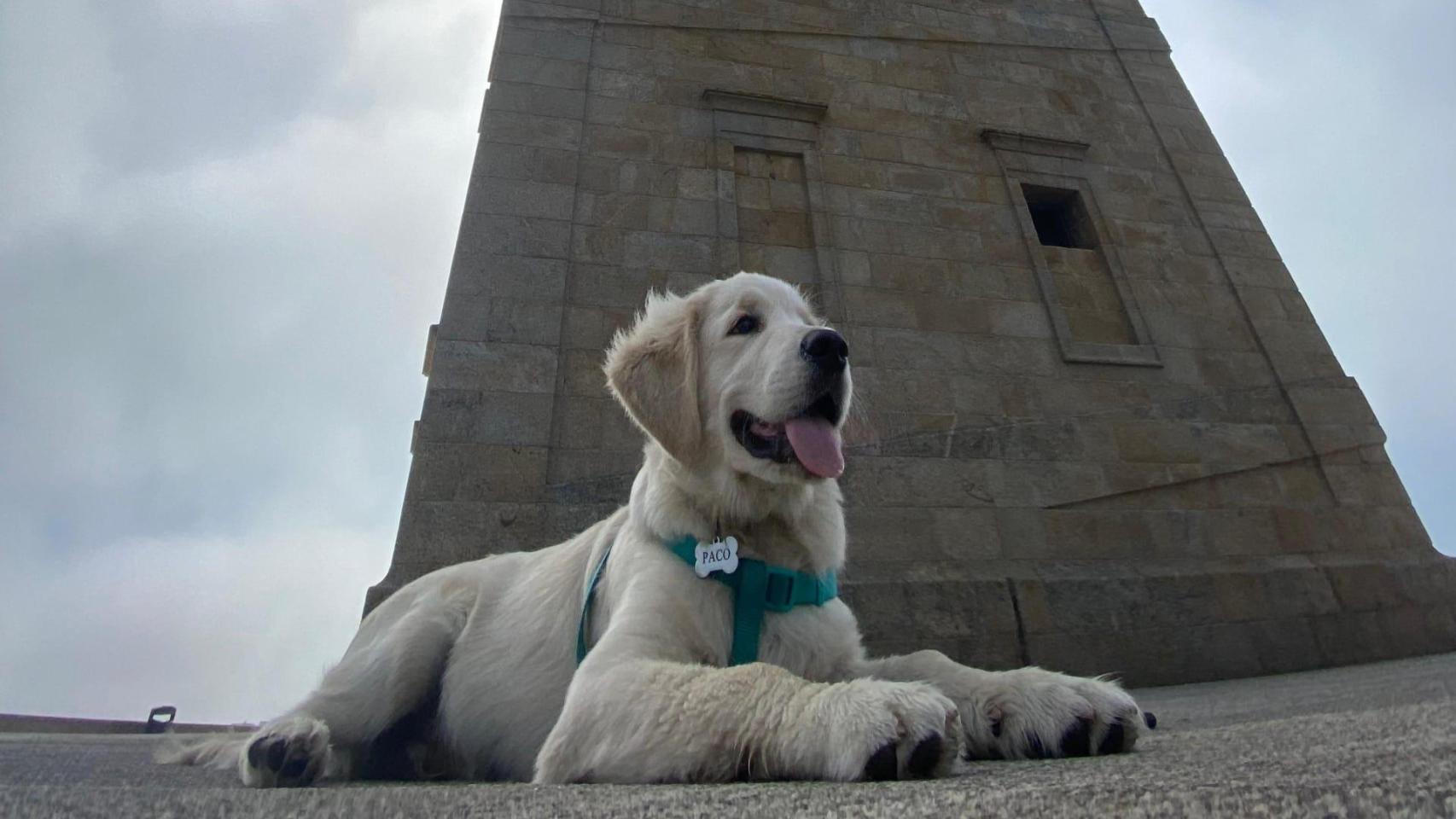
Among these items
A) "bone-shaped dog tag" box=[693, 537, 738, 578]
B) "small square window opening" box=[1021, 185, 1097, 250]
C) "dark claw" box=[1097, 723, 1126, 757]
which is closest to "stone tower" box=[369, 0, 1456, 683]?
"small square window opening" box=[1021, 185, 1097, 250]

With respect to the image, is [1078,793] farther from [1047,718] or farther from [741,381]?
[741,381]

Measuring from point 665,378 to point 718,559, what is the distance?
2.98 ft

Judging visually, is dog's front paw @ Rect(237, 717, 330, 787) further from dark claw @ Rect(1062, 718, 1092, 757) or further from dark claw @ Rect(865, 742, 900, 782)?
dark claw @ Rect(1062, 718, 1092, 757)

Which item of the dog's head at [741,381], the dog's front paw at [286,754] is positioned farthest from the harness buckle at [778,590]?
the dog's front paw at [286,754]

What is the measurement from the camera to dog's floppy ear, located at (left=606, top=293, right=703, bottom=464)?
2.64 meters

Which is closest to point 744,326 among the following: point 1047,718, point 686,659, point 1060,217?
point 686,659

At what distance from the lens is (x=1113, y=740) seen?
1.62 metres

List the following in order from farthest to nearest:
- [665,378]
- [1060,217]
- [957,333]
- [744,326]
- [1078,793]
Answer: [1060,217], [957,333], [744,326], [665,378], [1078,793]

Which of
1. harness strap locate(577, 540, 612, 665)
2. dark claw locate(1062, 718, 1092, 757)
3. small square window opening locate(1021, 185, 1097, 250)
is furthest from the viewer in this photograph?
small square window opening locate(1021, 185, 1097, 250)

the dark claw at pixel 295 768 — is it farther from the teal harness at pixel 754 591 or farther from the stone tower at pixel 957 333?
the stone tower at pixel 957 333

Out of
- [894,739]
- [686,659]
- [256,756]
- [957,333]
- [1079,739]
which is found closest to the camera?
[894,739]

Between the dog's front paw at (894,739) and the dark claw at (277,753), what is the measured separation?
72.9 inches

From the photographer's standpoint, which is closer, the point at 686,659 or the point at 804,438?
the point at 686,659

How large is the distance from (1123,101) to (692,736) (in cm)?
1118
